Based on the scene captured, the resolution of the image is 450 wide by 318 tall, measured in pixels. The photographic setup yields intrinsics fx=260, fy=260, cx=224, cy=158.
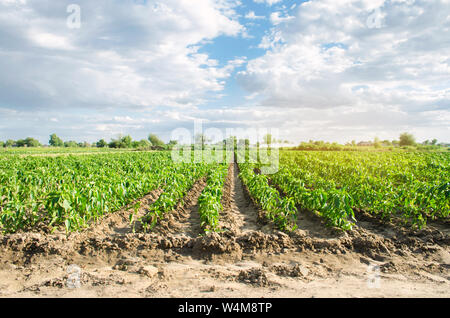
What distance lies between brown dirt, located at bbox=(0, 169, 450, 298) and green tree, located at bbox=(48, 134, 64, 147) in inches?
4909

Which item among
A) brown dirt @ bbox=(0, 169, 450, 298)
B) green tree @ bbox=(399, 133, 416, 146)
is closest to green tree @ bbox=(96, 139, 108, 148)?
brown dirt @ bbox=(0, 169, 450, 298)

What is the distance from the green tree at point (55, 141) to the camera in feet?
363

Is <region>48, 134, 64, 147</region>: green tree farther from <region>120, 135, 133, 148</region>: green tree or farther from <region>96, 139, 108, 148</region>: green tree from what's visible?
<region>120, 135, 133, 148</region>: green tree

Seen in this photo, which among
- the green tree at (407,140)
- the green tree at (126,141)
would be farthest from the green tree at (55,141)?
the green tree at (407,140)

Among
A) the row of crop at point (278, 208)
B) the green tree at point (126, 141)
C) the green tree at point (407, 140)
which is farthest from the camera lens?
the green tree at point (126, 141)

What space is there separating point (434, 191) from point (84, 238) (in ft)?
27.3

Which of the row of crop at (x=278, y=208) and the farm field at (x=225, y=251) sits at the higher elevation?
the row of crop at (x=278, y=208)

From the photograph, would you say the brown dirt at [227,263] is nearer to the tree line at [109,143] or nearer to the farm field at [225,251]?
the farm field at [225,251]

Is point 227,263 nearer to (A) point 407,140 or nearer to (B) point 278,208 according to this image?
(B) point 278,208

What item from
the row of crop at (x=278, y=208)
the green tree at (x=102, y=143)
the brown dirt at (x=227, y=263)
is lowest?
the brown dirt at (x=227, y=263)

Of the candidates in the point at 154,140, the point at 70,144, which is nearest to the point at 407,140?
the point at 154,140

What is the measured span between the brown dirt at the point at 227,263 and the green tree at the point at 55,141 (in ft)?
409
